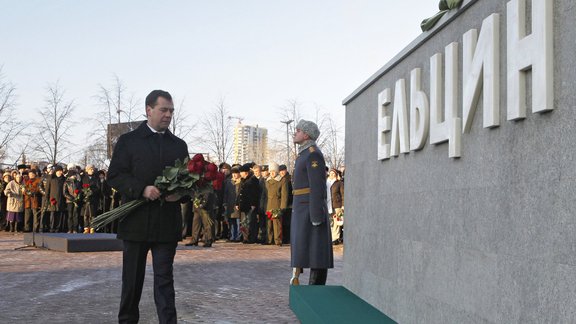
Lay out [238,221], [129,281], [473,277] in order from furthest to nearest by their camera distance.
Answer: [238,221]
[129,281]
[473,277]

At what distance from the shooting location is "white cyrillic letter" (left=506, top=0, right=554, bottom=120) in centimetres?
368

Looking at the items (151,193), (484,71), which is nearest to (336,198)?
(151,193)

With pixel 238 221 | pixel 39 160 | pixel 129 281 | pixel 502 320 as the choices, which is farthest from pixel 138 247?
pixel 39 160

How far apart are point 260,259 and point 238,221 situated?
656 centimetres

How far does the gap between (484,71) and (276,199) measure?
15.9 meters

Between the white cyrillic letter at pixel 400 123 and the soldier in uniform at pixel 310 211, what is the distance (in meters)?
1.91

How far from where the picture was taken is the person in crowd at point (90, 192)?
78.2 ft

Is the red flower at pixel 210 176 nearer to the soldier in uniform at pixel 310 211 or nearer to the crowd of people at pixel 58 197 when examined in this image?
the soldier in uniform at pixel 310 211

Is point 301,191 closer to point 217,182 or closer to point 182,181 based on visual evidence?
point 217,182

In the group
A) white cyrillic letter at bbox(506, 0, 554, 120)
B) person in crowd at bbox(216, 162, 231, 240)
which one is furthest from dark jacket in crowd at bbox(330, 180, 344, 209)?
white cyrillic letter at bbox(506, 0, 554, 120)

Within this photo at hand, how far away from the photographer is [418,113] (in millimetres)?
5980

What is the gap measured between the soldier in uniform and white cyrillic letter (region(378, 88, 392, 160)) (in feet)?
4.85

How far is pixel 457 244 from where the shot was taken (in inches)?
197

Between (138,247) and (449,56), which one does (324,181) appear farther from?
(449,56)
